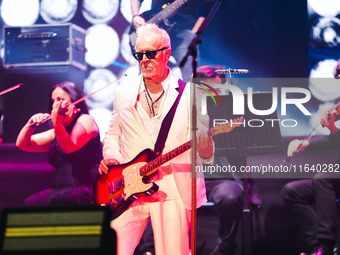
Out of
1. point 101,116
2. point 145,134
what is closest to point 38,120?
point 101,116

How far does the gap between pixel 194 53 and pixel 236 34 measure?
6.35ft

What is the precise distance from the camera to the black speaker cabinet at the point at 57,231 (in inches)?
48.2

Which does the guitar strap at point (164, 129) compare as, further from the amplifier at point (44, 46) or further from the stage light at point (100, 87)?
the amplifier at point (44, 46)

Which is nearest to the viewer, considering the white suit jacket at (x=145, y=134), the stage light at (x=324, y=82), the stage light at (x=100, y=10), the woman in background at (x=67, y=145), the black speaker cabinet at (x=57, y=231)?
the black speaker cabinet at (x=57, y=231)

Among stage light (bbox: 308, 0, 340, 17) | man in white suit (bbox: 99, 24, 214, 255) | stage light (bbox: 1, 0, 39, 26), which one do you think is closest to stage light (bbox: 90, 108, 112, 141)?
man in white suit (bbox: 99, 24, 214, 255)

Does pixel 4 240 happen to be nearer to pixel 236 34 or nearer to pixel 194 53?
pixel 194 53

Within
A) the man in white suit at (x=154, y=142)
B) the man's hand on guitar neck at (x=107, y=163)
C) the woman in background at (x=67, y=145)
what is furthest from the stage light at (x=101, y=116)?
the man's hand on guitar neck at (x=107, y=163)

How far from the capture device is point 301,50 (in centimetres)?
483

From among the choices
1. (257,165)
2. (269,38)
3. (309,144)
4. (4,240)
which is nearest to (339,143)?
(309,144)

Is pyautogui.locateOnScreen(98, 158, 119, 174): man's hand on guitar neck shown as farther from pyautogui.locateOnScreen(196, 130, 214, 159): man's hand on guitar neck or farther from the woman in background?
the woman in background

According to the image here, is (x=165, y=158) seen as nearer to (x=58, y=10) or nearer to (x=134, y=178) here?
(x=134, y=178)

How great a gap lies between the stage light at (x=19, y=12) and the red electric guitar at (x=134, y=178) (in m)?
2.26

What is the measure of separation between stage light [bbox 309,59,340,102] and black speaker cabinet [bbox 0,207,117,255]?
3.90 meters

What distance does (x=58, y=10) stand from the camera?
17.0ft
